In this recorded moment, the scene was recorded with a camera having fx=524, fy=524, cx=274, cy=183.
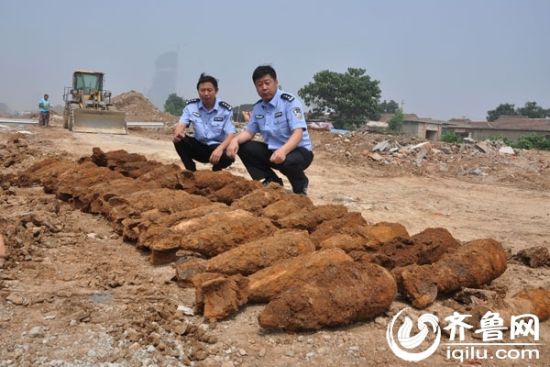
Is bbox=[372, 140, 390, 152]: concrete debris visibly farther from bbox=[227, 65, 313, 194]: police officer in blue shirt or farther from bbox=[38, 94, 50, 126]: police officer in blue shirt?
bbox=[38, 94, 50, 126]: police officer in blue shirt

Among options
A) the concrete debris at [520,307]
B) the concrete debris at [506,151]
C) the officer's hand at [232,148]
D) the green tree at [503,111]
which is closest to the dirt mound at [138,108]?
the concrete debris at [506,151]

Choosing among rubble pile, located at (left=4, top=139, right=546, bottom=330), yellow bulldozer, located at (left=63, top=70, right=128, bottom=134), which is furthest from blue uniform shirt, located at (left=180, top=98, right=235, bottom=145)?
yellow bulldozer, located at (left=63, top=70, right=128, bottom=134)

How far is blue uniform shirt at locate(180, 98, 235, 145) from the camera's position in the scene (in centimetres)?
630

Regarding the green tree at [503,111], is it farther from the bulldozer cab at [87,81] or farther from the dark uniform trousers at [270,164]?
the dark uniform trousers at [270,164]

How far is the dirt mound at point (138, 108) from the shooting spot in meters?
33.5

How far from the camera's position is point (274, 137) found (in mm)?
5797

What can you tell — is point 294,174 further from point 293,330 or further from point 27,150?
point 27,150

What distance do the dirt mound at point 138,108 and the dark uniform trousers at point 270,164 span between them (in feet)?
89.4

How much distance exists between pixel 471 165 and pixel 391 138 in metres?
3.18

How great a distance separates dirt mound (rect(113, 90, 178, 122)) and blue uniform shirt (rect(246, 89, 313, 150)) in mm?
27418

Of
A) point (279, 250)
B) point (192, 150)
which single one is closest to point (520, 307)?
point (279, 250)

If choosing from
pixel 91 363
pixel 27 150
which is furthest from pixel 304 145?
pixel 27 150

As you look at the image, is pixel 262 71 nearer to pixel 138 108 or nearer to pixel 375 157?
pixel 375 157

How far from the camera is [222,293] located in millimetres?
2695
